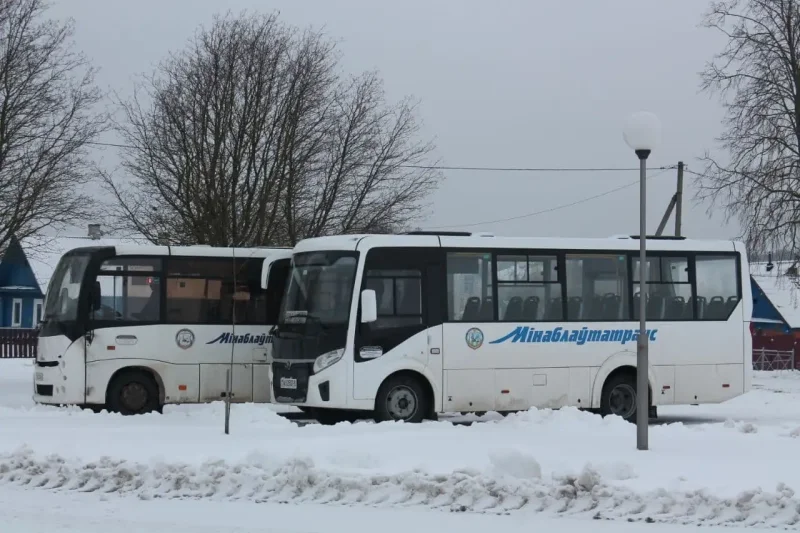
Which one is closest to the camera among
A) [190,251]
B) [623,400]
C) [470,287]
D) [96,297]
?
[470,287]

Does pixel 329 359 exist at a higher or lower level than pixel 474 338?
lower

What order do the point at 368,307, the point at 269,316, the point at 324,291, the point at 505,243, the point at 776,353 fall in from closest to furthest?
the point at 368,307, the point at 324,291, the point at 505,243, the point at 269,316, the point at 776,353

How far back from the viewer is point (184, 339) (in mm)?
20516

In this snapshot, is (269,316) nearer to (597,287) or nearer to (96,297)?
(96,297)

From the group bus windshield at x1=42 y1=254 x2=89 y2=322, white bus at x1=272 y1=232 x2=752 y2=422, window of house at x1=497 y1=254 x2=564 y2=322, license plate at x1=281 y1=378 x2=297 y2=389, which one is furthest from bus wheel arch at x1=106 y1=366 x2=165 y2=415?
window of house at x1=497 y1=254 x2=564 y2=322

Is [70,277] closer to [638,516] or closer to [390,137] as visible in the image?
[638,516]

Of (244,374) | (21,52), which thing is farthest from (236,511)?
(21,52)

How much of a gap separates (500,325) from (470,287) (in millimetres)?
798

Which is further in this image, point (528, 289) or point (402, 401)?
point (528, 289)

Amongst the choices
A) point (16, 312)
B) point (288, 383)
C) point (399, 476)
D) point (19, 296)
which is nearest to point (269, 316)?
point (288, 383)

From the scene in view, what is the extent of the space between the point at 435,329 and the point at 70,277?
6.42 m

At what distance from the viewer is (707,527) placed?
9.74 metres

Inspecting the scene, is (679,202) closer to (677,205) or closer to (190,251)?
(677,205)

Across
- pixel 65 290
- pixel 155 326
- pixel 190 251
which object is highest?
pixel 190 251
